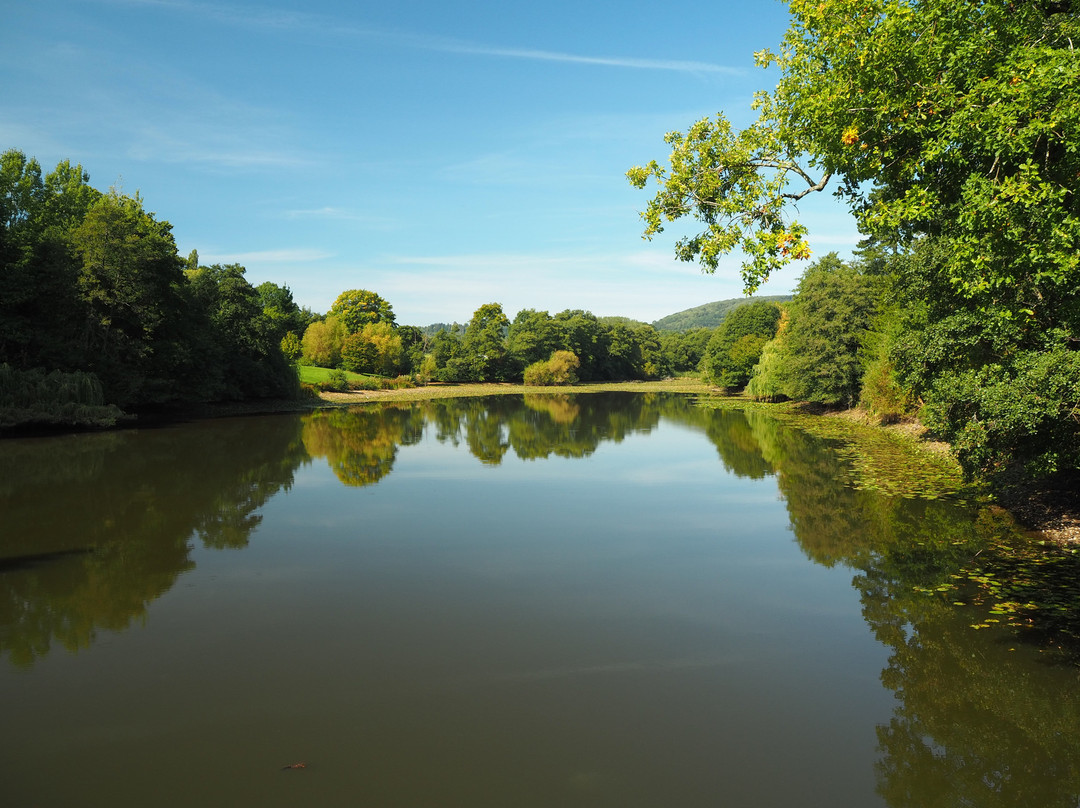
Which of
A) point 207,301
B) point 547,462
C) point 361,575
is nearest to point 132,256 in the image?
point 207,301

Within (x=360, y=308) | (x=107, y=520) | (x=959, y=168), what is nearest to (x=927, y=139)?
(x=959, y=168)

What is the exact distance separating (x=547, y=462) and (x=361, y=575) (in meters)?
12.5

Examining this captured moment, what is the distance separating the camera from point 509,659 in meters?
7.30

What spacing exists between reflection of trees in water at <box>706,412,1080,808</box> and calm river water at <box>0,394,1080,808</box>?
31 millimetres

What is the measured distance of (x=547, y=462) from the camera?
2227 cm

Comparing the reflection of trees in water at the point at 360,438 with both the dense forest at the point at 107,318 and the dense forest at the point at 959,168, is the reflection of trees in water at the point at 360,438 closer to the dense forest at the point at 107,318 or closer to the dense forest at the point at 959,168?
the dense forest at the point at 107,318

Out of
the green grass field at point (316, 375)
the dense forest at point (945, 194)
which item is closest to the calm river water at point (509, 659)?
the dense forest at point (945, 194)

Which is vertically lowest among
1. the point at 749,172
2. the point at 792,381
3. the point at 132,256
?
the point at 792,381

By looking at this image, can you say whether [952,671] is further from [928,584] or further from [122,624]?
[122,624]

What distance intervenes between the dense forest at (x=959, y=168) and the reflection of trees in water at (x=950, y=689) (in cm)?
203

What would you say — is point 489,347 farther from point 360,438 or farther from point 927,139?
point 927,139

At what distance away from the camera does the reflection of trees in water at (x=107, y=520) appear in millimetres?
8547

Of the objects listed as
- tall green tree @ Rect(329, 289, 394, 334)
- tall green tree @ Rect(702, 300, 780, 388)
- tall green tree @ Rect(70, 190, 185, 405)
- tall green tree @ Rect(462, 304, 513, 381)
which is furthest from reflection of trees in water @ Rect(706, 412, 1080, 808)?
tall green tree @ Rect(329, 289, 394, 334)

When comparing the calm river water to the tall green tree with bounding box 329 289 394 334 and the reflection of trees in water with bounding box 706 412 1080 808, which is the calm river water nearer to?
the reflection of trees in water with bounding box 706 412 1080 808
